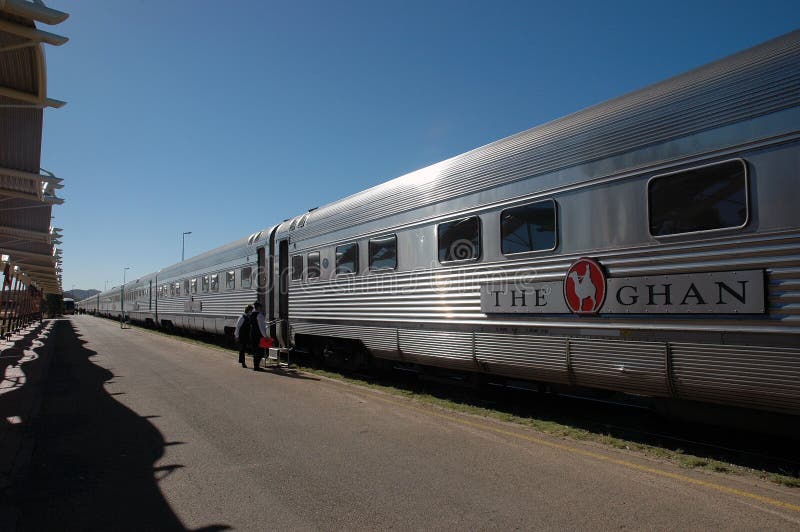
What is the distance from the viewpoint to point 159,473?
475 cm

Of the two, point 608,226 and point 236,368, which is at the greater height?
point 608,226

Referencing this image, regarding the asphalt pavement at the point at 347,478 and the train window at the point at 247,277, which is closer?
the asphalt pavement at the point at 347,478

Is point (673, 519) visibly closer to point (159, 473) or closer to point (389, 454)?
point (389, 454)

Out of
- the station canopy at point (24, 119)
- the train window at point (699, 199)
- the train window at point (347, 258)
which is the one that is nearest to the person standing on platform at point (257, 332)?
the train window at point (347, 258)

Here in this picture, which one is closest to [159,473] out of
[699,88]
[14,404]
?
[14,404]

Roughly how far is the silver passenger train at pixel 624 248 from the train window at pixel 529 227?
18 millimetres

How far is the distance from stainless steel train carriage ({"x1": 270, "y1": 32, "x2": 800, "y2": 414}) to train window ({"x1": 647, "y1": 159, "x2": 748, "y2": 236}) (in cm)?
1

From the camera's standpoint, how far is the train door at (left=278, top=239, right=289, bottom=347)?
40.1ft

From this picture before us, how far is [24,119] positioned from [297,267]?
5.80 meters

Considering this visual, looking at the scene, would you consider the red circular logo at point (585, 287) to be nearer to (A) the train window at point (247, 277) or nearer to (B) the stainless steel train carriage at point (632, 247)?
(B) the stainless steel train carriage at point (632, 247)

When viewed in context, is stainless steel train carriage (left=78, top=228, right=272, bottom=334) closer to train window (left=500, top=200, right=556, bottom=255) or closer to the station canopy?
the station canopy

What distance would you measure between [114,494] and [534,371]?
429 centimetres

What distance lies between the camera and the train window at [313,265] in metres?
11.0

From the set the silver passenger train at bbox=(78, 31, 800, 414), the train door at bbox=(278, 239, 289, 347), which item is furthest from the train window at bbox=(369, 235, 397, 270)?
the train door at bbox=(278, 239, 289, 347)
